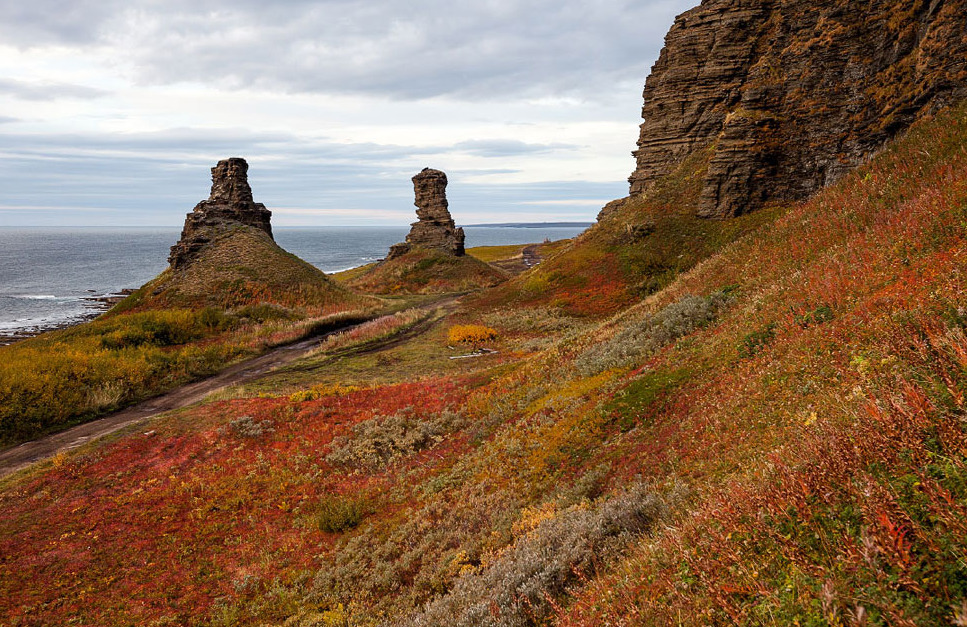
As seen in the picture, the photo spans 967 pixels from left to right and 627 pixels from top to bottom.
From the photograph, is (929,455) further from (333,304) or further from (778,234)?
(333,304)

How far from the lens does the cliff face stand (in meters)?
27.4

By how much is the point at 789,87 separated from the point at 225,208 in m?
67.3

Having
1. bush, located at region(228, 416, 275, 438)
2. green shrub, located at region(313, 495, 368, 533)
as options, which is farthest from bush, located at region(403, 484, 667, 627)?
A: bush, located at region(228, 416, 275, 438)

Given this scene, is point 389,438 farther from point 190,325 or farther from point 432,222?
point 432,222

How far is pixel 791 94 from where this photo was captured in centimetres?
3591

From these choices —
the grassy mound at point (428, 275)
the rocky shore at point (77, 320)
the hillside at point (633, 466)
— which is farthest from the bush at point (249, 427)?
the rocky shore at point (77, 320)

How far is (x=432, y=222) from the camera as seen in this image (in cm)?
8269

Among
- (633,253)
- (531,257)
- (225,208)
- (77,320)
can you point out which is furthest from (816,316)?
(531,257)

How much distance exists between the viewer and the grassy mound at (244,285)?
49000mm

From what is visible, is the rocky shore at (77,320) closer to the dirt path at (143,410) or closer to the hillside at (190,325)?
the hillside at (190,325)

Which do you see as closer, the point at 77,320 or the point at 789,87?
the point at 789,87

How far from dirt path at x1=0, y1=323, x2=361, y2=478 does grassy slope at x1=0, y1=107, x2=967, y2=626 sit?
9.57 ft

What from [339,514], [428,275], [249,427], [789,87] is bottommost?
[339,514]

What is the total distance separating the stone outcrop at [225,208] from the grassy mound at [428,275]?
18.8 meters
